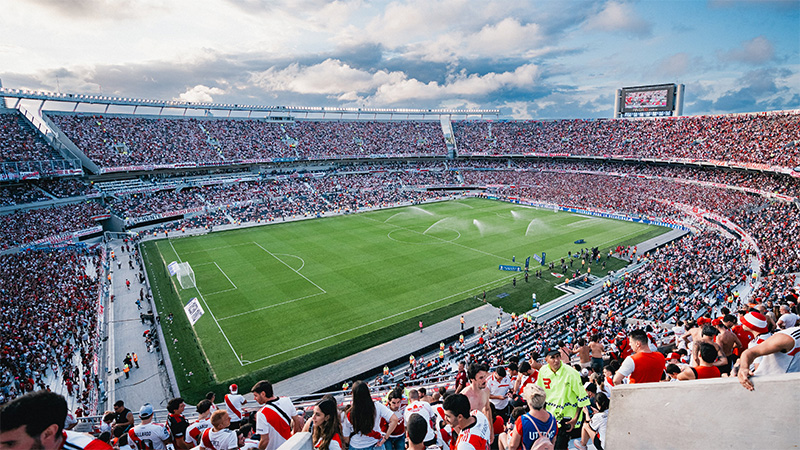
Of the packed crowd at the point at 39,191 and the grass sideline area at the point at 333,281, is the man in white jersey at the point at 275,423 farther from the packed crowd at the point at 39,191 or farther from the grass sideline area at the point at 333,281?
the packed crowd at the point at 39,191

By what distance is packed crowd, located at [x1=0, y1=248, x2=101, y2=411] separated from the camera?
53.3 ft

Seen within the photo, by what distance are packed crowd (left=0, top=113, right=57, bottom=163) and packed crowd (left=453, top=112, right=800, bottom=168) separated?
66481mm

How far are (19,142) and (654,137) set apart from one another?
85271 millimetres

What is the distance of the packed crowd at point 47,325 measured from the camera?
53.3 ft

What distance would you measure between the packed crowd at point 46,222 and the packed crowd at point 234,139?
1019 cm

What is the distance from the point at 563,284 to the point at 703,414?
2658 cm

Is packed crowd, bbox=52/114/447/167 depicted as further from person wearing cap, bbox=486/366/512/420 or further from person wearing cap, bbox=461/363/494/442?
person wearing cap, bbox=461/363/494/442

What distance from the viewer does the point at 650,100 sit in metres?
66.5

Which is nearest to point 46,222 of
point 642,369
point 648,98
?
point 642,369

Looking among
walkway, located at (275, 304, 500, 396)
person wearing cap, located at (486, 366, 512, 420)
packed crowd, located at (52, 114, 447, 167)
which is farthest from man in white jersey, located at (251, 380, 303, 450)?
packed crowd, located at (52, 114, 447, 167)

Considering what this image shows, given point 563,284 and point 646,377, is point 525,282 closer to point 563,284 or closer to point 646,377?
point 563,284

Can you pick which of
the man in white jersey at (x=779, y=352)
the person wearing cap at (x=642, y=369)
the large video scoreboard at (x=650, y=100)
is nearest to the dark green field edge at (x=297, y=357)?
the person wearing cap at (x=642, y=369)

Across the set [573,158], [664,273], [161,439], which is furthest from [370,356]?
[573,158]

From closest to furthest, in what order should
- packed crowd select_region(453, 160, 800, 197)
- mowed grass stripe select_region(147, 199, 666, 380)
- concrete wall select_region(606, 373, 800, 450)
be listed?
concrete wall select_region(606, 373, 800, 450) < mowed grass stripe select_region(147, 199, 666, 380) < packed crowd select_region(453, 160, 800, 197)
